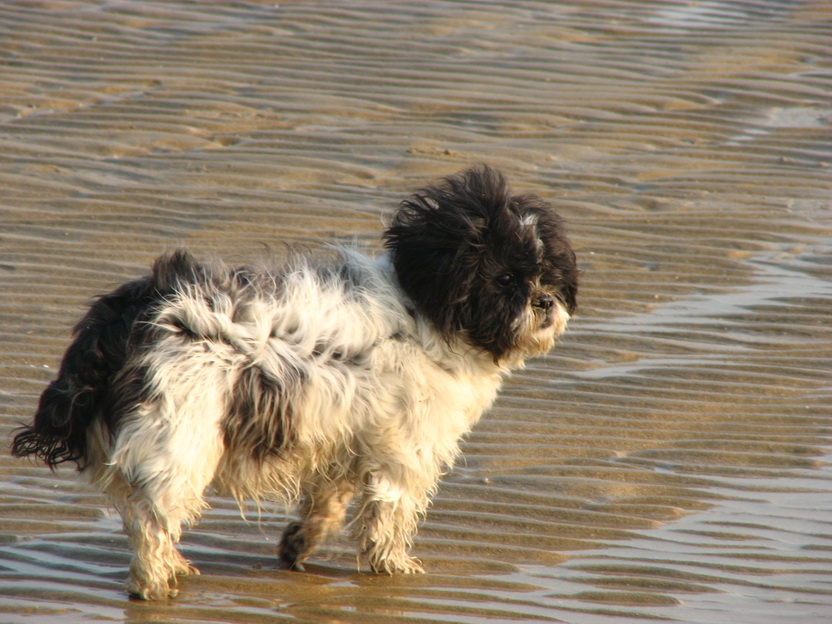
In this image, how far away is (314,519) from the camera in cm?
446

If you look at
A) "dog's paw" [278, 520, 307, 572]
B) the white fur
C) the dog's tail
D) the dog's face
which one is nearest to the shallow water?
"dog's paw" [278, 520, 307, 572]

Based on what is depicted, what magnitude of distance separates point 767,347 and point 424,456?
2.89 m

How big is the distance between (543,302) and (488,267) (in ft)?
0.82

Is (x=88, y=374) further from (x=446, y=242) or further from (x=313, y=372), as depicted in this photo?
(x=446, y=242)

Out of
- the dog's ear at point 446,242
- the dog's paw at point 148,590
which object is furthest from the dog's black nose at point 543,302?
the dog's paw at point 148,590

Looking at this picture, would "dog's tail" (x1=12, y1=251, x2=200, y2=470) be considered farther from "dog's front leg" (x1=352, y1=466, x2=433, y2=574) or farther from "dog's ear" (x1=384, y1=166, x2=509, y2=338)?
"dog's front leg" (x1=352, y1=466, x2=433, y2=574)

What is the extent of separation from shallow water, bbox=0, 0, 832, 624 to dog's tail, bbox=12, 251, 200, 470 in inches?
20.2

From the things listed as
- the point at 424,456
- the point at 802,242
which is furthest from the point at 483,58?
the point at 424,456

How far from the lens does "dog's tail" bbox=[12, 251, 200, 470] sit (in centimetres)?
384

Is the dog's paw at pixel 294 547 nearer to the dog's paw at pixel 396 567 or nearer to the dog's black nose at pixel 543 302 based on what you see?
the dog's paw at pixel 396 567

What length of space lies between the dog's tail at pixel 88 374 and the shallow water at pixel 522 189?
1.69 ft

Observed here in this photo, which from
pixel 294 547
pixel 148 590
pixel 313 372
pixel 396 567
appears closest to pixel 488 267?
pixel 313 372

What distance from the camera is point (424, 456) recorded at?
4.25 m

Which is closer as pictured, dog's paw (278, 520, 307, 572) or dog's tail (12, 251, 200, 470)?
dog's tail (12, 251, 200, 470)
